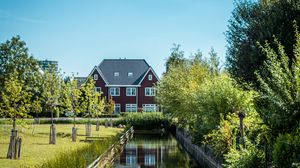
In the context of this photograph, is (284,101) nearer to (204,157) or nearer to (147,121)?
(204,157)

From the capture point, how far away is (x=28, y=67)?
74438mm

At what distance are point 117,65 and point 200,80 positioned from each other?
43004mm

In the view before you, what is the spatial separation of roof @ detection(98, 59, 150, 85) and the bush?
223ft

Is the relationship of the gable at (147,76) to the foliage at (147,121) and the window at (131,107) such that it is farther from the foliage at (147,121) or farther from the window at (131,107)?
the foliage at (147,121)

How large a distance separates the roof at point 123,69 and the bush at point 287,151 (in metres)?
68.0

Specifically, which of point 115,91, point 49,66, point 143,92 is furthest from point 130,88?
point 49,66

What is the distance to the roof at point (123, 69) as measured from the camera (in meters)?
79.6

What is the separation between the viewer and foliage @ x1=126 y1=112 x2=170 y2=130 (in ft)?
195

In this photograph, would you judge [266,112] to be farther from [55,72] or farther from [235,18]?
[55,72]

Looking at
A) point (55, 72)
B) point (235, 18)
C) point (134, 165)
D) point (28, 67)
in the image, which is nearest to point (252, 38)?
point (235, 18)

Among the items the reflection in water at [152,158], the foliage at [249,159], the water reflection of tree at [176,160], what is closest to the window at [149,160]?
the reflection in water at [152,158]

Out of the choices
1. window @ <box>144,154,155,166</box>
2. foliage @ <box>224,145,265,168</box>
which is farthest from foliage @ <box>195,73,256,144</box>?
foliage @ <box>224,145,265,168</box>

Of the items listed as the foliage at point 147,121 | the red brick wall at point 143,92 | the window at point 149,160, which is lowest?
the window at point 149,160

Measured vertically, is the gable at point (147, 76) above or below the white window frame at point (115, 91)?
above
